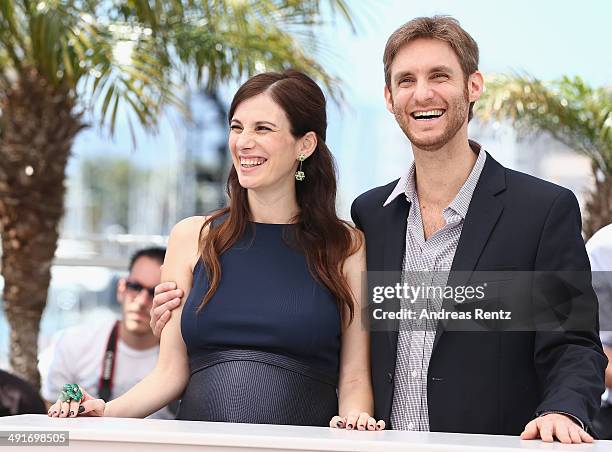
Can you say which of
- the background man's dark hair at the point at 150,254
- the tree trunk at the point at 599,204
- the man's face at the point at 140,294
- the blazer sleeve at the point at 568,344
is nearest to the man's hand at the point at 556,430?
the blazer sleeve at the point at 568,344

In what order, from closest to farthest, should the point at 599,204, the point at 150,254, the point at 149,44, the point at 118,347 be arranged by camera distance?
the point at 118,347, the point at 150,254, the point at 149,44, the point at 599,204

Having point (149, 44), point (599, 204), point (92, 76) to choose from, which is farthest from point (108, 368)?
point (599, 204)

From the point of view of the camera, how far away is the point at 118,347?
209 inches

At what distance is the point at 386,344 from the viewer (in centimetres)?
266

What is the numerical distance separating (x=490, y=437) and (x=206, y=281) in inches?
40.7

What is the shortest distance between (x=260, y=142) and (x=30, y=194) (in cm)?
431

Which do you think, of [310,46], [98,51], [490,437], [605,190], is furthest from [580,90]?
[490,437]

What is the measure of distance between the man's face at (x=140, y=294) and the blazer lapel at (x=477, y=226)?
2869mm

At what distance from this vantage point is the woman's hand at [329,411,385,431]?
2.34 metres

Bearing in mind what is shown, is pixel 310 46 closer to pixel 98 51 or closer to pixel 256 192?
pixel 98 51

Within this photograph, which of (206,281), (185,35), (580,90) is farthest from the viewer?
(580,90)

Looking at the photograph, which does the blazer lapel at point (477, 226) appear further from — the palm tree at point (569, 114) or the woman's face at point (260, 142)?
the palm tree at point (569, 114)

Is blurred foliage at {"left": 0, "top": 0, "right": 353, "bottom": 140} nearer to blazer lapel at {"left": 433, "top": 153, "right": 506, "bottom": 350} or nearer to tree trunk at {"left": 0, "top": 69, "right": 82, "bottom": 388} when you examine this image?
tree trunk at {"left": 0, "top": 69, "right": 82, "bottom": 388}

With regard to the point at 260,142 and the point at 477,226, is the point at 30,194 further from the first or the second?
the point at 477,226
